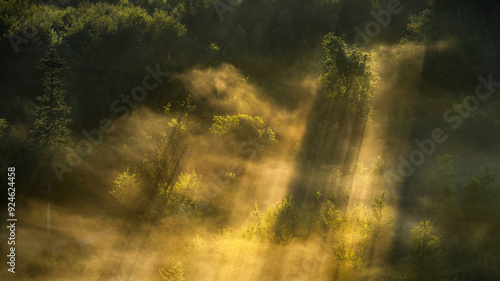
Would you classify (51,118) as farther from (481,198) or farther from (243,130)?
(481,198)

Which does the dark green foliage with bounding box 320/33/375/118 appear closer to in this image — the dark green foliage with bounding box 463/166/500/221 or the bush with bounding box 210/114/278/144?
the bush with bounding box 210/114/278/144

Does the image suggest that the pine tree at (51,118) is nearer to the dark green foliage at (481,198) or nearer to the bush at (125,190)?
the bush at (125,190)

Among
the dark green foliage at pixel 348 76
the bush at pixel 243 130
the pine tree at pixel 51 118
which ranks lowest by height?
the pine tree at pixel 51 118

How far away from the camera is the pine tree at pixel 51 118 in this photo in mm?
21266

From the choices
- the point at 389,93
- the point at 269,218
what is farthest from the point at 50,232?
the point at 389,93

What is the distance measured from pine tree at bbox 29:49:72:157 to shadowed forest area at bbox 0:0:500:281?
0.38 ft

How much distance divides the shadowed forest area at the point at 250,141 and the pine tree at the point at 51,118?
0.12 m

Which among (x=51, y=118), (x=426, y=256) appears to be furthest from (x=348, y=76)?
(x=51, y=118)

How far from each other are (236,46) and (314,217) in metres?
24.3

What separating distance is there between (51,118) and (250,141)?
13330 millimetres

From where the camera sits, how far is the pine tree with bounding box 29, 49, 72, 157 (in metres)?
21.3

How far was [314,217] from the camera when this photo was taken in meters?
17.2

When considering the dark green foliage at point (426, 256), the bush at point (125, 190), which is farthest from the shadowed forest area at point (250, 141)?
the bush at point (125, 190)

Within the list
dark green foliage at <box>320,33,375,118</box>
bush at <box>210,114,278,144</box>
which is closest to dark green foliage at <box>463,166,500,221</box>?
dark green foliage at <box>320,33,375,118</box>
